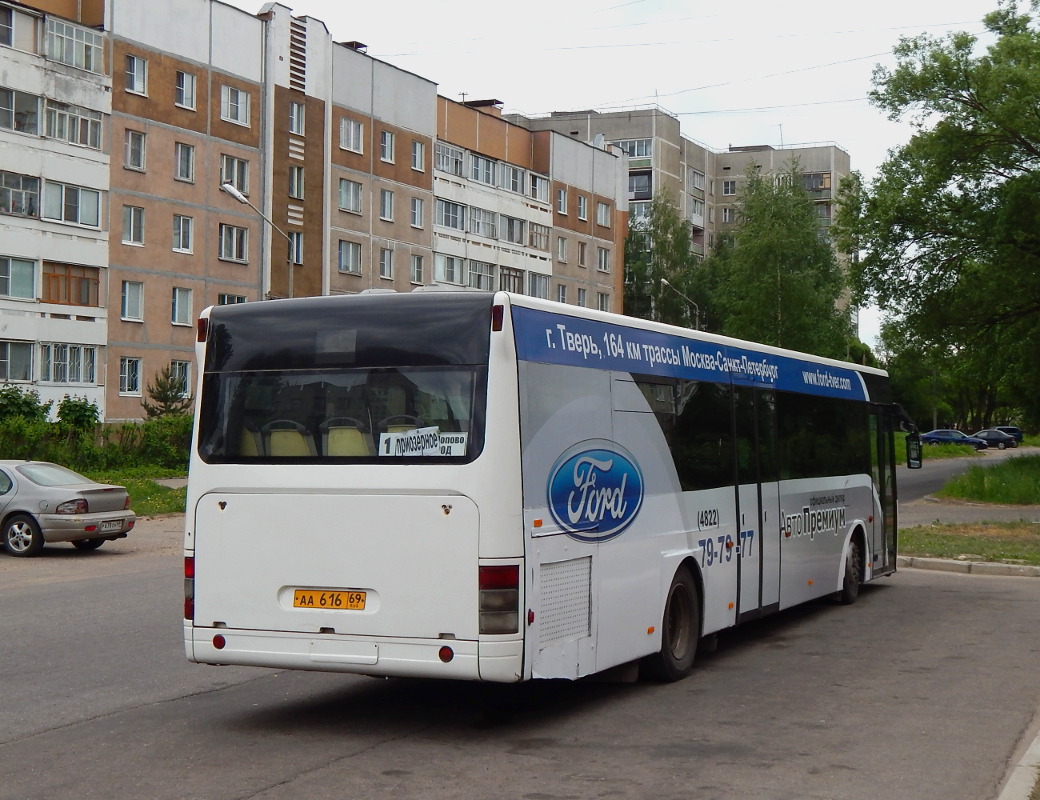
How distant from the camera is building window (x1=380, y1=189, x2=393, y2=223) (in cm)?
6538

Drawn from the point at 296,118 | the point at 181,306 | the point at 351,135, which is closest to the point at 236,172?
the point at 296,118

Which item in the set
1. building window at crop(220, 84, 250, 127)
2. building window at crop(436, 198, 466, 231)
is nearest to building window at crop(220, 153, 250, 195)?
building window at crop(220, 84, 250, 127)

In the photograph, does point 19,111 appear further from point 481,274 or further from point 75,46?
point 481,274

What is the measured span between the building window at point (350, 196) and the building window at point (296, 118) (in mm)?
3521

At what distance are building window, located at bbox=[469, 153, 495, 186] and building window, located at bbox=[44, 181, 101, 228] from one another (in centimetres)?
2489

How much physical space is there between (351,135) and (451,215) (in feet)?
28.8

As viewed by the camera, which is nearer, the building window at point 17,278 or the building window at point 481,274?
the building window at point 17,278

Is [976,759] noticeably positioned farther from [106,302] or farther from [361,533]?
[106,302]

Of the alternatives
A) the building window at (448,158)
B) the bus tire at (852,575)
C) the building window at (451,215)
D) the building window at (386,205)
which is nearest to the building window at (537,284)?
the building window at (451,215)

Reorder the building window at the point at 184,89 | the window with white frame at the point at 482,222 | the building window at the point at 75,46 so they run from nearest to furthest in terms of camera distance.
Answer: the building window at the point at 75,46, the building window at the point at 184,89, the window with white frame at the point at 482,222

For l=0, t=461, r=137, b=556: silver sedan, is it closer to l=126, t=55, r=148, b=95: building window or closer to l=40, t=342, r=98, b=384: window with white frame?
l=40, t=342, r=98, b=384: window with white frame

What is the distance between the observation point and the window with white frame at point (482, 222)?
72.1 metres

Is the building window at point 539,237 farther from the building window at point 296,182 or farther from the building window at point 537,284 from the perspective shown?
the building window at point 296,182

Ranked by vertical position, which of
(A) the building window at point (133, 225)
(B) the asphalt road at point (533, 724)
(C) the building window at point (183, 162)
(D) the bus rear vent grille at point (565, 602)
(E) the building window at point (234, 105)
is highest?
(E) the building window at point (234, 105)
